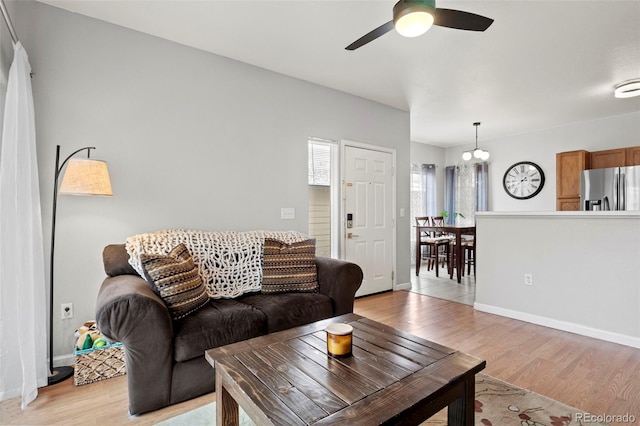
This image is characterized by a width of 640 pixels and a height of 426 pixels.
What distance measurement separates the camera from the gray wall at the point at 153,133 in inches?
92.6

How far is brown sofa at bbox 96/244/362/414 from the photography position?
1.68 meters

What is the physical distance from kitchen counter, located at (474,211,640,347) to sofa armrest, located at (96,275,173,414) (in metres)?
3.32

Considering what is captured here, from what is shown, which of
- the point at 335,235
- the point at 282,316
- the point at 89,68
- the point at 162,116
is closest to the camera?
the point at 282,316

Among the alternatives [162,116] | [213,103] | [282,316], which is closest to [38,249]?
[162,116]

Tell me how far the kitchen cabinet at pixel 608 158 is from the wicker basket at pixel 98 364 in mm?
6683

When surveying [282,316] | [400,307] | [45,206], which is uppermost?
[45,206]

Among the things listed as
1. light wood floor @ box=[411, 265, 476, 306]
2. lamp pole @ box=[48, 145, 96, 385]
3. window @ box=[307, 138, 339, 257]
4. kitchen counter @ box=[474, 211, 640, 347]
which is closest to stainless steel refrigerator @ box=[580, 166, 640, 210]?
light wood floor @ box=[411, 265, 476, 306]

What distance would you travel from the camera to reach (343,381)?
117 centimetres

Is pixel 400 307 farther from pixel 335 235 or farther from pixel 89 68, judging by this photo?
pixel 89 68

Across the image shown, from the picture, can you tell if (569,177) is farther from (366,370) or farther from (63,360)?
(63,360)

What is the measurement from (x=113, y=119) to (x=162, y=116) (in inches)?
14.5

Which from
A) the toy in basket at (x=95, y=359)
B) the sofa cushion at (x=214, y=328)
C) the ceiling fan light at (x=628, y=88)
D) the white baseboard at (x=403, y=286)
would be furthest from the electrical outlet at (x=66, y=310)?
the ceiling fan light at (x=628, y=88)

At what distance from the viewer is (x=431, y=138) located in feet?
21.7

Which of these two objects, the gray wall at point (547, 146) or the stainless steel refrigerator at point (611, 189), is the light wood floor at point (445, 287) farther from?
the stainless steel refrigerator at point (611, 189)
